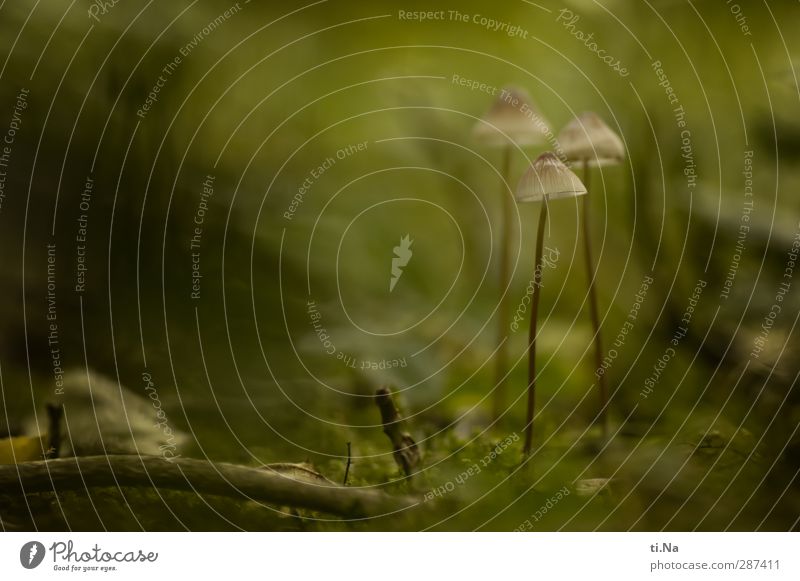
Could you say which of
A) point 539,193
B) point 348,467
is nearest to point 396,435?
point 348,467

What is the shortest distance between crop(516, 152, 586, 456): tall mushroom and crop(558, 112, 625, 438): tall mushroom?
4cm

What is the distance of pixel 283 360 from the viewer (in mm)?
780

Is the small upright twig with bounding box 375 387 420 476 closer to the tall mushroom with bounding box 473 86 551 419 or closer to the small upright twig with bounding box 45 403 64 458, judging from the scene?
the tall mushroom with bounding box 473 86 551 419

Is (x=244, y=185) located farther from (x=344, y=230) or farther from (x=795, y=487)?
(x=795, y=487)

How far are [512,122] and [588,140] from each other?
0.31ft

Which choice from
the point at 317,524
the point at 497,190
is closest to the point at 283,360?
the point at 317,524

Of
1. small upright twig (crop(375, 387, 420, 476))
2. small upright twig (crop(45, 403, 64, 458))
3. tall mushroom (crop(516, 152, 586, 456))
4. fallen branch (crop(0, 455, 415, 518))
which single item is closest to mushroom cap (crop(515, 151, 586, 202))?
tall mushroom (crop(516, 152, 586, 456))

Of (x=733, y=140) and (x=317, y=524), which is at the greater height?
(x=733, y=140)

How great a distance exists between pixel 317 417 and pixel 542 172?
1.28 ft

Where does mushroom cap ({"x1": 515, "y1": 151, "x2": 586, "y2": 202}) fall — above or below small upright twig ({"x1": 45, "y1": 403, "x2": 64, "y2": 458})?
above

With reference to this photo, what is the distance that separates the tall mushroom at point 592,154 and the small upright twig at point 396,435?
0.78 ft

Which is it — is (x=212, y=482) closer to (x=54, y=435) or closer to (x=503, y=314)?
(x=54, y=435)

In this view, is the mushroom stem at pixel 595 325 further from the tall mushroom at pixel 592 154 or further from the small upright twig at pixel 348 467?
the small upright twig at pixel 348 467

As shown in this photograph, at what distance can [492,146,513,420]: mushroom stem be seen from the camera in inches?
30.7
